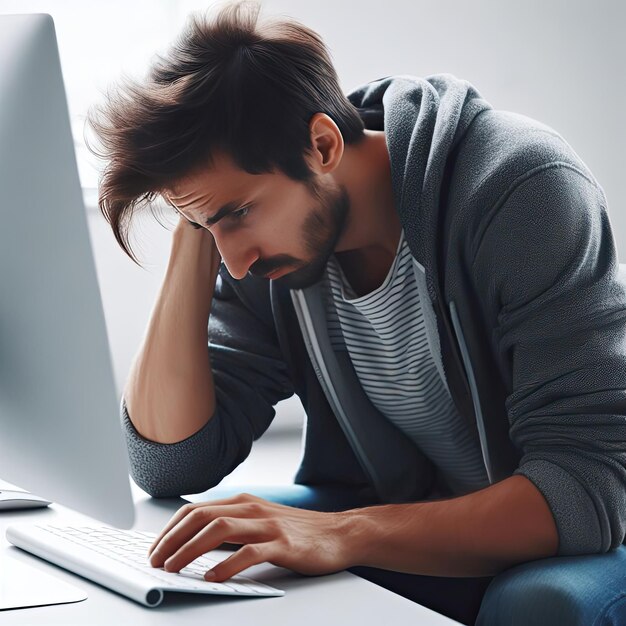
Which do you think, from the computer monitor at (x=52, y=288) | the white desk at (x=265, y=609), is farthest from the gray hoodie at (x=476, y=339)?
the computer monitor at (x=52, y=288)

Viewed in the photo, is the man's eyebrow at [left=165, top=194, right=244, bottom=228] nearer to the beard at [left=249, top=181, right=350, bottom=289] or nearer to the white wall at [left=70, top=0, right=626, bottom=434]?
the beard at [left=249, top=181, right=350, bottom=289]

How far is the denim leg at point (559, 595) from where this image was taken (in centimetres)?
71

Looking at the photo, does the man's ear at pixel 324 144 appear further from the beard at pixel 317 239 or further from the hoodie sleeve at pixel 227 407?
the hoodie sleeve at pixel 227 407

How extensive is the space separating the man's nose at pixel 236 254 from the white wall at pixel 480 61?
1360 millimetres

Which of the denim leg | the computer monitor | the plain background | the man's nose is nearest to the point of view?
the computer monitor

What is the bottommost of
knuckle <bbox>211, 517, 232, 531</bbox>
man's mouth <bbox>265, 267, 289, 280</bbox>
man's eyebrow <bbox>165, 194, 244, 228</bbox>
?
knuckle <bbox>211, 517, 232, 531</bbox>

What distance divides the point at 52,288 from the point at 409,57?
2.16 metres

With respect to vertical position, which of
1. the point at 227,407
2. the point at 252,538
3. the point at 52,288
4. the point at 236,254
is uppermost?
the point at 52,288

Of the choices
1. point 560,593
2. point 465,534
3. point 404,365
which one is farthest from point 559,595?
point 404,365

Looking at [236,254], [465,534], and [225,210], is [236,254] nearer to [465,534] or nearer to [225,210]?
[225,210]

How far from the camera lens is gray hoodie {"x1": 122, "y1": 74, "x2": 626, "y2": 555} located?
889mm

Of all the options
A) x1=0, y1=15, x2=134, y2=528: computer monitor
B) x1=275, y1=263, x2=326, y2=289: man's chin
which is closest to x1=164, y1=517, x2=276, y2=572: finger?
x1=0, y1=15, x2=134, y2=528: computer monitor

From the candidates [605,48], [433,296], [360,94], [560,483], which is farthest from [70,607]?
[605,48]

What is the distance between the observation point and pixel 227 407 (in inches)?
49.6
